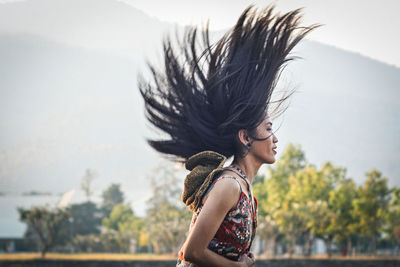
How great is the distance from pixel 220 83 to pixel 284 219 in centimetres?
2609

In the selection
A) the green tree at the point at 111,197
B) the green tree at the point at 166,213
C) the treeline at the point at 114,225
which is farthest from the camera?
the green tree at the point at 111,197

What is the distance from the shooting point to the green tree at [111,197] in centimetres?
3478

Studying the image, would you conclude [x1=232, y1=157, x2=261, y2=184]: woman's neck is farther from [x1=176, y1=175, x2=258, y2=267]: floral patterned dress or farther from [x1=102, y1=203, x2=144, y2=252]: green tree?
[x1=102, y1=203, x2=144, y2=252]: green tree

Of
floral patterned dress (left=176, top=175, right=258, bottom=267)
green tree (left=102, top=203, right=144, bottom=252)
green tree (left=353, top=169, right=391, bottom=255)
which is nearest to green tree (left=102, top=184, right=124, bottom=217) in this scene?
green tree (left=102, top=203, right=144, bottom=252)

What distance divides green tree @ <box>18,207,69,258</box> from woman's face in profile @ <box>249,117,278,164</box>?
2760 centimetres

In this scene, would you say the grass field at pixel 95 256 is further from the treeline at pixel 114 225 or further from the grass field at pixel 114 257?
the treeline at pixel 114 225

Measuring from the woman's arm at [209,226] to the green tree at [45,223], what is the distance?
91.1 ft

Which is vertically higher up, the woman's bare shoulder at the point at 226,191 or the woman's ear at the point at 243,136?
the woman's ear at the point at 243,136

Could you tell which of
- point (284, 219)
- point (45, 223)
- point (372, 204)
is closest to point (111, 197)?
point (45, 223)

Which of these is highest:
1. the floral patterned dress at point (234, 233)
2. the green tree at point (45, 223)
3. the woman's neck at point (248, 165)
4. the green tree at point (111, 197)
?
the woman's neck at point (248, 165)

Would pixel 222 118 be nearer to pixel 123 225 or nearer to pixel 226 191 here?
pixel 226 191

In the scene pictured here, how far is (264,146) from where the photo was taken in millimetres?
2322

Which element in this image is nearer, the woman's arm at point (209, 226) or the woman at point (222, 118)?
the woman's arm at point (209, 226)

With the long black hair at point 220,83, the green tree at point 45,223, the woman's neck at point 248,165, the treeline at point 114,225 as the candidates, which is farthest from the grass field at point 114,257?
the woman's neck at point 248,165
